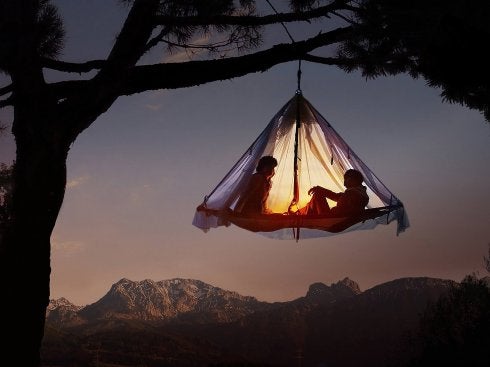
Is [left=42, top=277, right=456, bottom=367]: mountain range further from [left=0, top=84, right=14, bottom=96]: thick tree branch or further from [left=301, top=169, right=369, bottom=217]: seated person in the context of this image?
[left=0, top=84, right=14, bottom=96]: thick tree branch

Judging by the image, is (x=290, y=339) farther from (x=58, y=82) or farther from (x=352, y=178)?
(x=58, y=82)

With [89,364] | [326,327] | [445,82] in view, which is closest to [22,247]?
[445,82]

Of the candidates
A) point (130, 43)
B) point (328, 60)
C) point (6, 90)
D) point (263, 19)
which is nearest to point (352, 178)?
point (328, 60)

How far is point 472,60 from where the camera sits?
8.02ft

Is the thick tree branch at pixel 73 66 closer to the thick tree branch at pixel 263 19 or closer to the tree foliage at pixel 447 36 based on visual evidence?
the thick tree branch at pixel 263 19

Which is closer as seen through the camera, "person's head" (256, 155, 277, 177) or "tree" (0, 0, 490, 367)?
"tree" (0, 0, 490, 367)

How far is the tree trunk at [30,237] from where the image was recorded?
9.41ft

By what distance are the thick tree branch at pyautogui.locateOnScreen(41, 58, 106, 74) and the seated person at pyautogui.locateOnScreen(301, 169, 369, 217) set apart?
2.58 metres

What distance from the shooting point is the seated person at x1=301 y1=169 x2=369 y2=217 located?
5.11 meters

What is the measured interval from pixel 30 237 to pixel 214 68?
5.55ft

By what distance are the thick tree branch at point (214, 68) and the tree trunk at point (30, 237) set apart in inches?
28.9

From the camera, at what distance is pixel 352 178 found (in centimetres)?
533

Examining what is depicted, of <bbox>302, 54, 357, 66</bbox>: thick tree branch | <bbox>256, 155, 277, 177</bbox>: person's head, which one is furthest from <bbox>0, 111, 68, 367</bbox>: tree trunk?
<bbox>256, 155, 277, 177</bbox>: person's head

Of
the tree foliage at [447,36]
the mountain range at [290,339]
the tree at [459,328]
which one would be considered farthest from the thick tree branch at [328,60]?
the mountain range at [290,339]
